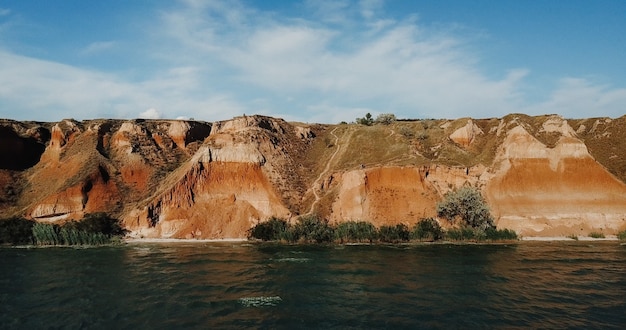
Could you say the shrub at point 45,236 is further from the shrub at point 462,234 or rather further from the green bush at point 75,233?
the shrub at point 462,234

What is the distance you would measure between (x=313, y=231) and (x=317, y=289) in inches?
1069

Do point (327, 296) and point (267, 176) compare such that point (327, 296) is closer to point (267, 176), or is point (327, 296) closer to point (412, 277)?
point (412, 277)

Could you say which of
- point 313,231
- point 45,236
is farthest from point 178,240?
point 313,231

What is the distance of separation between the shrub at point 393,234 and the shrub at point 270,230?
12.6m

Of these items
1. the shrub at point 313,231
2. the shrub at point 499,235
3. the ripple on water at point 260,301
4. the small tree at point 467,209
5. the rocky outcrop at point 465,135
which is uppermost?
the rocky outcrop at point 465,135

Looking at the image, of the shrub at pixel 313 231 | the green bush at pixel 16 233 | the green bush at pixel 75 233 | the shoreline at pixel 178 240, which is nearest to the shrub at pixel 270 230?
the shrub at pixel 313 231

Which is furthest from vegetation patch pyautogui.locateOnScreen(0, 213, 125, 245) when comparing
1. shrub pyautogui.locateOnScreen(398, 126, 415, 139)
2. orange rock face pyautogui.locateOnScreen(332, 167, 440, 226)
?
shrub pyautogui.locateOnScreen(398, 126, 415, 139)

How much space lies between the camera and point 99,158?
77250 millimetres

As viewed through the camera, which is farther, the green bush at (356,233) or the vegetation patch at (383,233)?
the green bush at (356,233)

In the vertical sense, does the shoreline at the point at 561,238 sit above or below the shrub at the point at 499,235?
below

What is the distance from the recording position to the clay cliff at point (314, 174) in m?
63.2

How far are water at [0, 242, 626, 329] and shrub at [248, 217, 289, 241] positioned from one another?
1013 centimetres

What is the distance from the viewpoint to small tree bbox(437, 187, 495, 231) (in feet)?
192

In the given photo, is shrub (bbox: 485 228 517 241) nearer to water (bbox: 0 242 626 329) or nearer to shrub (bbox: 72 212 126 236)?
water (bbox: 0 242 626 329)
